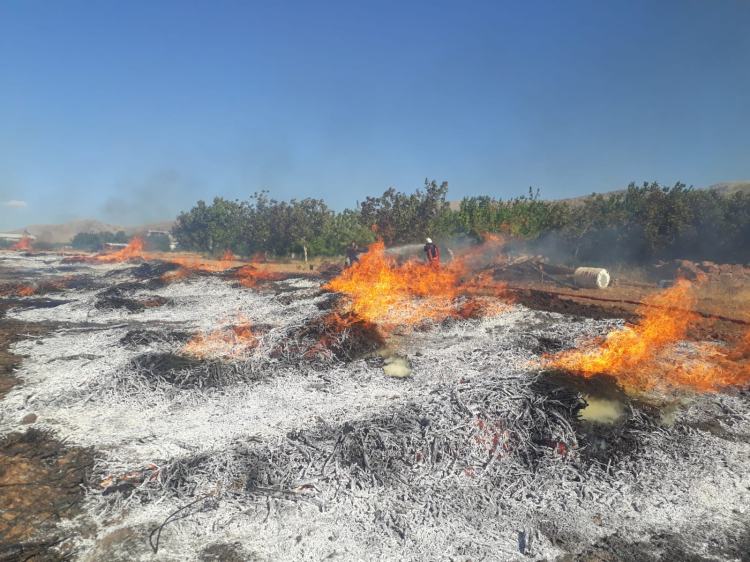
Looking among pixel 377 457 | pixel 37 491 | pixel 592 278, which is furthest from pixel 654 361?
pixel 592 278

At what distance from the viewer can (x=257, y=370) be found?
7.54 m

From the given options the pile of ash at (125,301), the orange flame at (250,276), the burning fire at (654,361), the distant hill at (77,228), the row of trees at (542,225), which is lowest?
the burning fire at (654,361)

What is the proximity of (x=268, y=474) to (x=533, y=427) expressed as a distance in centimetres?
329

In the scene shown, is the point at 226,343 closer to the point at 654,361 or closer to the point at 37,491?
the point at 37,491

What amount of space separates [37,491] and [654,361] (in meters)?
9.48

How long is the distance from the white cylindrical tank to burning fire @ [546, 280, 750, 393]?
8.17 meters

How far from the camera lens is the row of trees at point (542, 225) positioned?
68.2ft

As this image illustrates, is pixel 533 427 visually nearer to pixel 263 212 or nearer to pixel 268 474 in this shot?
pixel 268 474

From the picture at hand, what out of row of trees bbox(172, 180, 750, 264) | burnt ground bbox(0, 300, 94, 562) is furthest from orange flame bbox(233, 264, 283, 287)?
burnt ground bbox(0, 300, 94, 562)

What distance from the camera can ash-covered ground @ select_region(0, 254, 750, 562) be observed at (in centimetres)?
375

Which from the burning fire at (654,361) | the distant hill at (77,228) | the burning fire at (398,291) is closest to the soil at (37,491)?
the burning fire at (398,291)

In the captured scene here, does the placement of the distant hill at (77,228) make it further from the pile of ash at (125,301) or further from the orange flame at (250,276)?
the pile of ash at (125,301)

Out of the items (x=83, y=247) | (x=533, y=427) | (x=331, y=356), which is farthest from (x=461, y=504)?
(x=83, y=247)

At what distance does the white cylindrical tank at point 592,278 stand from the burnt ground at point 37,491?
58.9 ft
